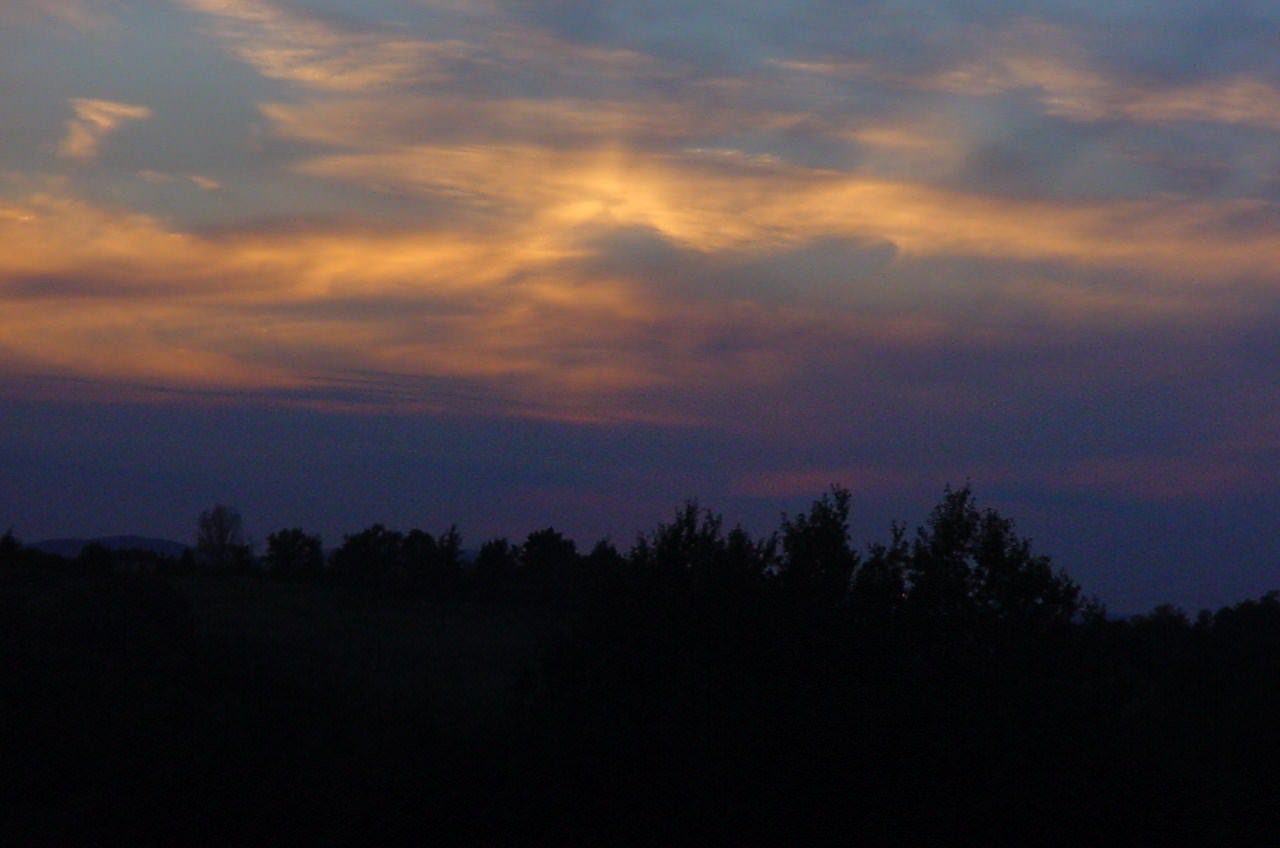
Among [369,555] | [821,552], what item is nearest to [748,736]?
[821,552]

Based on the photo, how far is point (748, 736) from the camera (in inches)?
746

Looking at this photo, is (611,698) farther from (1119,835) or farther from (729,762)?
(1119,835)

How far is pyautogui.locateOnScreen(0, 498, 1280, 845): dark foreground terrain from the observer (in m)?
18.4

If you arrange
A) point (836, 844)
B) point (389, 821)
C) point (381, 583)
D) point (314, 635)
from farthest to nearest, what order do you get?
point (381, 583)
point (314, 635)
point (389, 821)
point (836, 844)

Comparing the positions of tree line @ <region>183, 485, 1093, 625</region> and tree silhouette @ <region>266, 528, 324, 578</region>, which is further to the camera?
tree silhouette @ <region>266, 528, 324, 578</region>

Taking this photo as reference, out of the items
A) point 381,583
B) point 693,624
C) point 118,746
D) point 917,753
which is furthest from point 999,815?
point 381,583

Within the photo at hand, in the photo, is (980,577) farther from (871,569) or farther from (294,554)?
(294,554)

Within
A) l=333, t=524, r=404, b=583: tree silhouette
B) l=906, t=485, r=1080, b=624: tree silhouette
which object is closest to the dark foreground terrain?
l=906, t=485, r=1080, b=624: tree silhouette

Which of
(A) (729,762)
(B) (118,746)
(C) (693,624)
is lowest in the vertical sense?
(B) (118,746)

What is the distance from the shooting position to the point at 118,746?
83.0ft

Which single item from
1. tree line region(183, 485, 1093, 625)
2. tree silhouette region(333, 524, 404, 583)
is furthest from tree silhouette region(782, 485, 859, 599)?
tree silhouette region(333, 524, 404, 583)

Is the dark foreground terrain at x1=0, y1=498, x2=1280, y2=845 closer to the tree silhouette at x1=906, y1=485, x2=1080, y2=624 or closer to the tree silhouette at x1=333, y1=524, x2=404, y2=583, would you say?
the tree silhouette at x1=906, y1=485, x2=1080, y2=624

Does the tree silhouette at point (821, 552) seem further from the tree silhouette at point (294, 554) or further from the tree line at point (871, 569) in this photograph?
the tree silhouette at point (294, 554)

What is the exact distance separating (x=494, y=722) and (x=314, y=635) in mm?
26191
